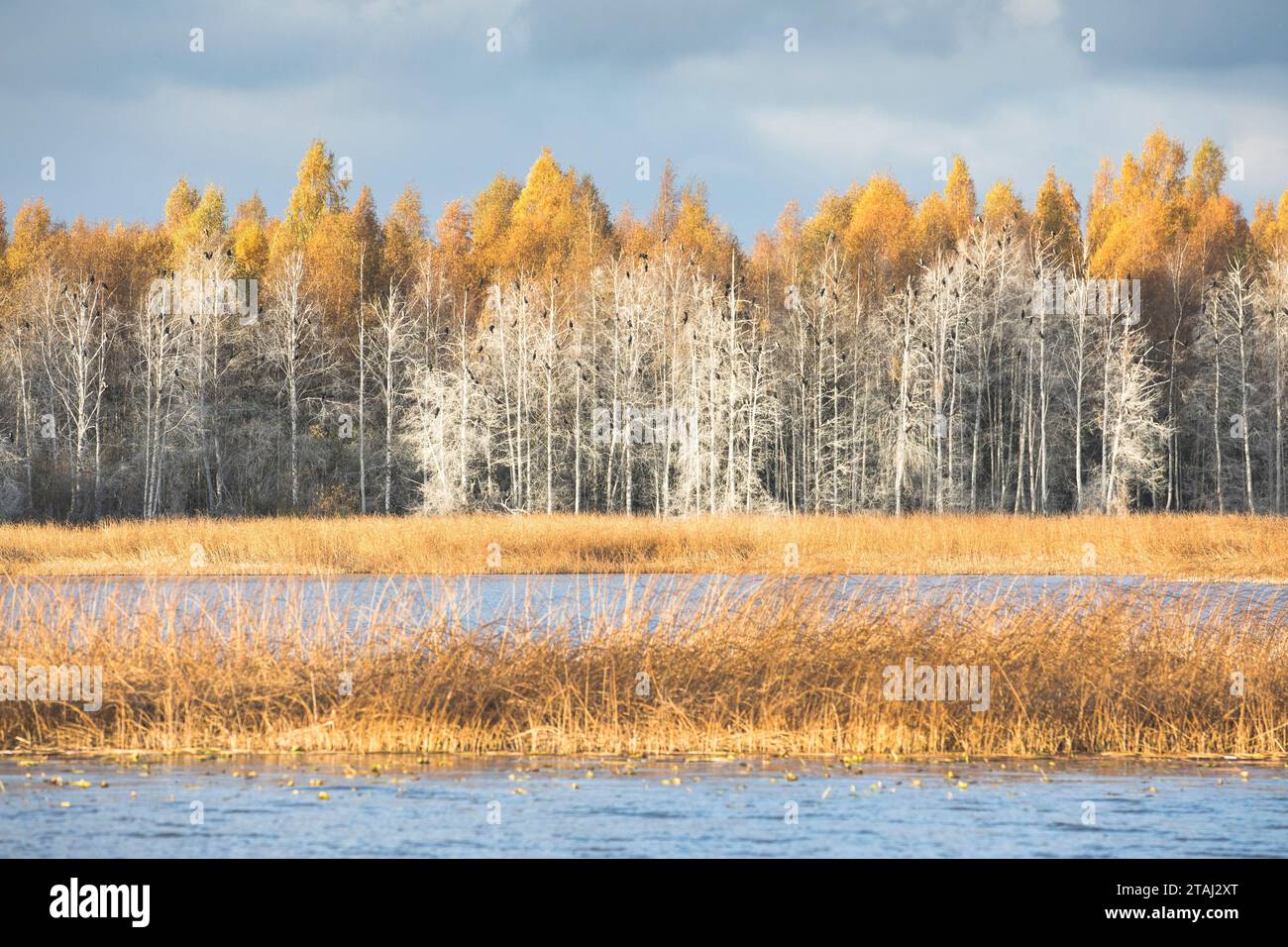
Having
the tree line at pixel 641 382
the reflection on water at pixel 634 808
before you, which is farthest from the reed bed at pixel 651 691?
the tree line at pixel 641 382

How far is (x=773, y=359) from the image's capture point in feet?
223

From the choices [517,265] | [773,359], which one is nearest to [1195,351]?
[773,359]

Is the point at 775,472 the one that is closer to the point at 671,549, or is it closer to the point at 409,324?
the point at 409,324

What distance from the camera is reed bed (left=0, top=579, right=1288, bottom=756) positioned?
597 inches

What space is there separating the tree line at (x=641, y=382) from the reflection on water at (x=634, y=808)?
39.3 meters

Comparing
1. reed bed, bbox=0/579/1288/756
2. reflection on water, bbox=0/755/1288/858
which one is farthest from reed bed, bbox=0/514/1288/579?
reflection on water, bbox=0/755/1288/858

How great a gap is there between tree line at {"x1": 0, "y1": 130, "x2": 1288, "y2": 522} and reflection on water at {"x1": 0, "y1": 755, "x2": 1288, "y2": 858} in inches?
1547

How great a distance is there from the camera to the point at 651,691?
15.3 metres

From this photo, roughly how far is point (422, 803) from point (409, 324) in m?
52.0

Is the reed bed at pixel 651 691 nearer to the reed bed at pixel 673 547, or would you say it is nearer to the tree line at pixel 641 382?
the reed bed at pixel 673 547

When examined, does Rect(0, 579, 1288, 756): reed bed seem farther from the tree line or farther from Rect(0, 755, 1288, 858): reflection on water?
the tree line

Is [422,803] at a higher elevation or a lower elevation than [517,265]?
lower

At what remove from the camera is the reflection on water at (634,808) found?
37.8 feet
